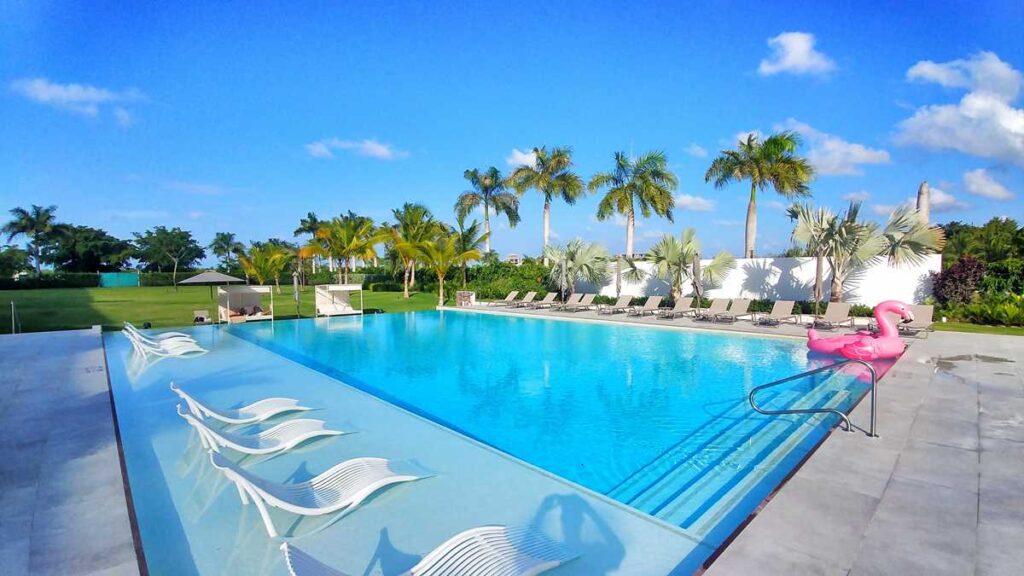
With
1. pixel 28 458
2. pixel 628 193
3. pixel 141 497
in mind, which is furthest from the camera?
pixel 628 193

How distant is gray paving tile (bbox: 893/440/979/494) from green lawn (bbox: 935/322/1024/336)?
428 inches

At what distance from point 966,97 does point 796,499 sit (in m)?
23.0

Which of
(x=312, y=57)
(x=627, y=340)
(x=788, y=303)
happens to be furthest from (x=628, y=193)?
(x=312, y=57)

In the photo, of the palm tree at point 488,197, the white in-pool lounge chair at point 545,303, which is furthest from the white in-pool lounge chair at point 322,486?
the palm tree at point 488,197

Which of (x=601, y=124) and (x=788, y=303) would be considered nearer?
(x=788, y=303)

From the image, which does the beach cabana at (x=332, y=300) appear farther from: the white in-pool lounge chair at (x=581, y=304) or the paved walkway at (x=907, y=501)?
the paved walkway at (x=907, y=501)

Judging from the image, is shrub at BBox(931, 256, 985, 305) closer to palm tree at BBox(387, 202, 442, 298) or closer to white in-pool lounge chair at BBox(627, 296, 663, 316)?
white in-pool lounge chair at BBox(627, 296, 663, 316)


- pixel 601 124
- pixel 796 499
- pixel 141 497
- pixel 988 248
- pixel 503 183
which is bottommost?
pixel 141 497

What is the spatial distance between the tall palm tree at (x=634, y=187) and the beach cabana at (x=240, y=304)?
15048 mm

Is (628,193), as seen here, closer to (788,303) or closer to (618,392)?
(788,303)

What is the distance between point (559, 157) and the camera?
86.9 ft

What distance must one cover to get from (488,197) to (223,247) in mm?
51503

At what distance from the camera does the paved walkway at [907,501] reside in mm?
2828

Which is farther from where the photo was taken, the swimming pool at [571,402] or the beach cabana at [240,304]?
the beach cabana at [240,304]
